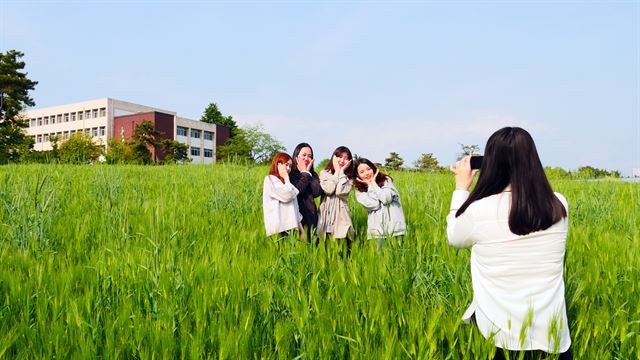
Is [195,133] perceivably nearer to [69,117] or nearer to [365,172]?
[69,117]

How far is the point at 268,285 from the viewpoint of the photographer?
2891 millimetres

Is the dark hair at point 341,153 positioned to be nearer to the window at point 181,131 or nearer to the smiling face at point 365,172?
the smiling face at point 365,172

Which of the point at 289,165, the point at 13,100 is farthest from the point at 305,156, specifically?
the point at 13,100

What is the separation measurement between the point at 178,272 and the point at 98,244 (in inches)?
81.5

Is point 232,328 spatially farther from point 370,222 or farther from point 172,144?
point 172,144

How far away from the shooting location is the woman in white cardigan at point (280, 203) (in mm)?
4594

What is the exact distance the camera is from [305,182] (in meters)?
5.01

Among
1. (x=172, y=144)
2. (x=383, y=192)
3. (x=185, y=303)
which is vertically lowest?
(x=185, y=303)

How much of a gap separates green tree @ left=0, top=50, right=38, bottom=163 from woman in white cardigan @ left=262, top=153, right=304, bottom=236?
38181mm

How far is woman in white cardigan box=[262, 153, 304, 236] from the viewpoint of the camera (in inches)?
181

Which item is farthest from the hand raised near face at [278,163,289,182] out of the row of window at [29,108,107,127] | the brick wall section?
the row of window at [29,108,107,127]

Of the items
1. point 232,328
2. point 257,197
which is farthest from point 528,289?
point 257,197

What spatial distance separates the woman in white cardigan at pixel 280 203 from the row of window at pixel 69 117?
244ft

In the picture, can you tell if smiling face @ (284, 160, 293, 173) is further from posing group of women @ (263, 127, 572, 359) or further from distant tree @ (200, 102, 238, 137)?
distant tree @ (200, 102, 238, 137)
